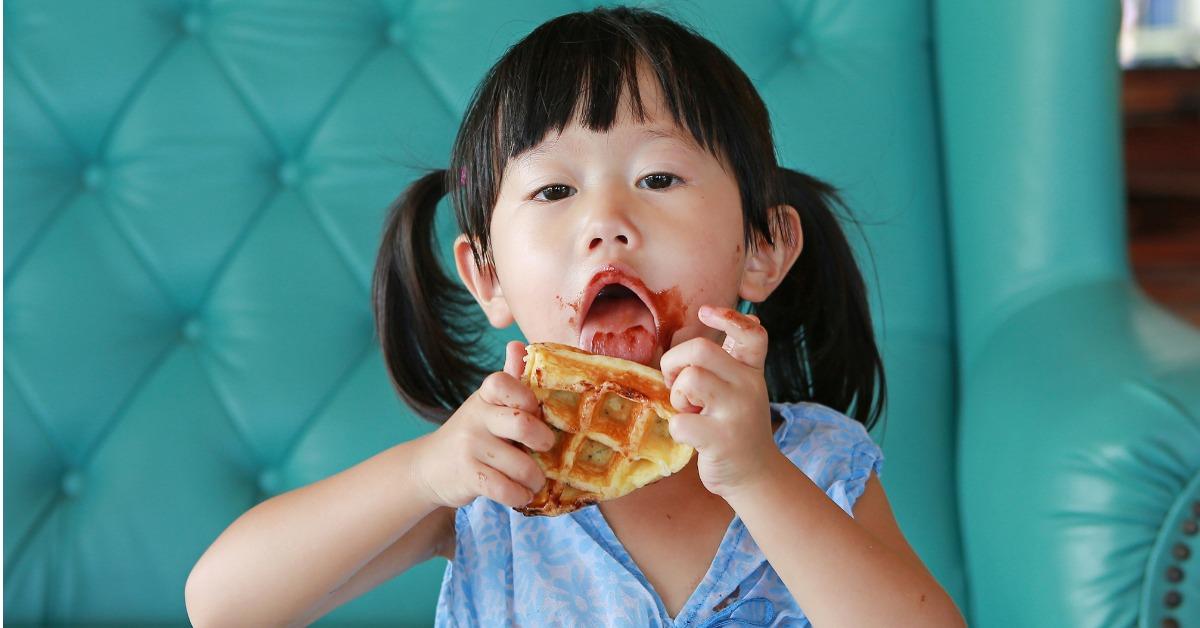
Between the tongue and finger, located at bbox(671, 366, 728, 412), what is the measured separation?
4.3 inches

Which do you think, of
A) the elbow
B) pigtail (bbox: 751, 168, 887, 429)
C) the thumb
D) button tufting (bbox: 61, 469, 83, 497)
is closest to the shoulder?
pigtail (bbox: 751, 168, 887, 429)

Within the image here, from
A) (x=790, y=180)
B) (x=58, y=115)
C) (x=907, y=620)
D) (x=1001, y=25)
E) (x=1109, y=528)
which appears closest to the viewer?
(x=907, y=620)

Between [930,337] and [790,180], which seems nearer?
[790,180]

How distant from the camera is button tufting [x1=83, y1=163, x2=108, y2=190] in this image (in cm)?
138

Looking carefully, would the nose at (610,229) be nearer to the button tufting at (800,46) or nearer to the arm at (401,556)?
the arm at (401,556)

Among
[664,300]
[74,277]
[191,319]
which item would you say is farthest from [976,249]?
[74,277]

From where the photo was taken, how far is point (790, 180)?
113 centimetres

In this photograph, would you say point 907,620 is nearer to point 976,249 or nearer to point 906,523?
point 906,523

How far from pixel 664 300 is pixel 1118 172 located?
0.69m

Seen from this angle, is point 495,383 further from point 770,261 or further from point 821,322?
point 821,322

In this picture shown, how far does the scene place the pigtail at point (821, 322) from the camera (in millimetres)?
1135

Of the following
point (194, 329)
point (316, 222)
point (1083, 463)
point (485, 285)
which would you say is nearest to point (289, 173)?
point (316, 222)

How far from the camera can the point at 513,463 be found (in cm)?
79

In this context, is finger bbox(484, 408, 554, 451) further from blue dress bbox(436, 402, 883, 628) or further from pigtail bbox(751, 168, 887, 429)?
pigtail bbox(751, 168, 887, 429)
